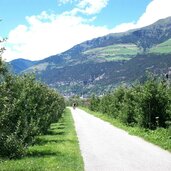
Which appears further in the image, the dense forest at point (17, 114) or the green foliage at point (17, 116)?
the green foliage at point (17, 116)

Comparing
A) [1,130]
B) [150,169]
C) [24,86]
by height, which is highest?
[24,86]

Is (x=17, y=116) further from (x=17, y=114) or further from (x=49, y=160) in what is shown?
(x=49, y=160)

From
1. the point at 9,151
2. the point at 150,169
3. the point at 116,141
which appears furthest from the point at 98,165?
the point at 116,141

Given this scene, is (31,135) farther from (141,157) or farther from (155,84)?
(155,84)

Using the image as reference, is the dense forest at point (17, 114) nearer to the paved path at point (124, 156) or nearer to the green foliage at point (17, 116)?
the green foliage at point (17, 116)

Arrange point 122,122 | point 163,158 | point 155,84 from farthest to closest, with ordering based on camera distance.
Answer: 1. point 122,122
2. point 155,84
3. point 163,158

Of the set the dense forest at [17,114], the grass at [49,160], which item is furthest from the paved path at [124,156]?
the dense forest at [17,114]

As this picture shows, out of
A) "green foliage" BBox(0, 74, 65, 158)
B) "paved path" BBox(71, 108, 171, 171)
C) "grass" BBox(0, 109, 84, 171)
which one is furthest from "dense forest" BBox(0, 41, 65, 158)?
"paved path" BBox(71, 108, 171, 171)

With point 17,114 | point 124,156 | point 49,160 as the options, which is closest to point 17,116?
point 17,114

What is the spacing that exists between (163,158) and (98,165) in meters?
3.63

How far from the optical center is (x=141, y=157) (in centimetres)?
2367

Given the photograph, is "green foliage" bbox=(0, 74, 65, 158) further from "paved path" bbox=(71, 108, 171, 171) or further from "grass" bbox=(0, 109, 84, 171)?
"paved path" bbox=(71, 108, 171, 171)

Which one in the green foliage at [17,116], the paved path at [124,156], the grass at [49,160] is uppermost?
the green foliage at [17,116]

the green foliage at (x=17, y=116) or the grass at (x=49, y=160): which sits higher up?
the green foliage at (x=17, y=116)
